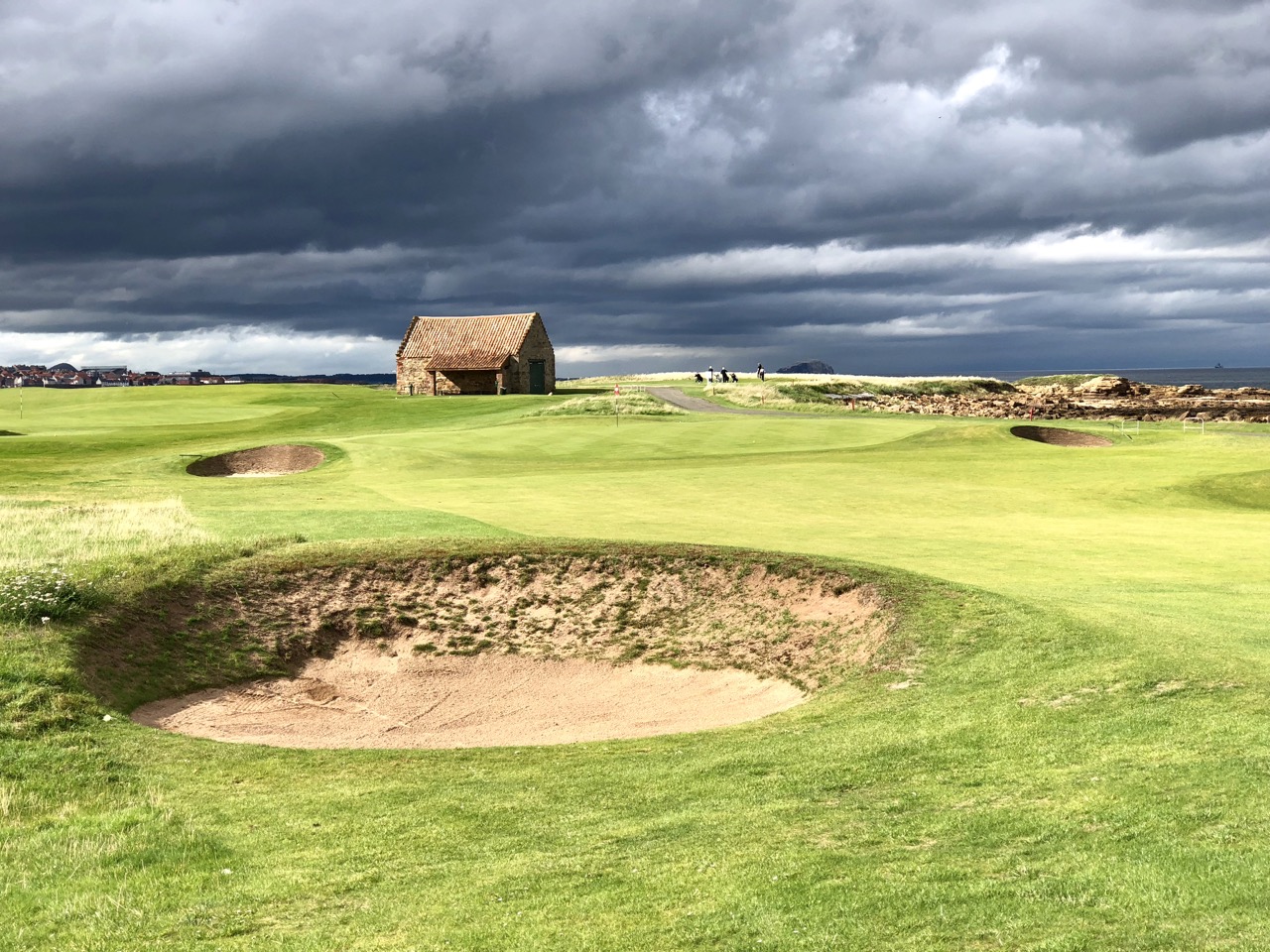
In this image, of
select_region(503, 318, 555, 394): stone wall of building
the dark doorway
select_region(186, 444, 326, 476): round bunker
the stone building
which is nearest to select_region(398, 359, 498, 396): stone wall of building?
the stone building

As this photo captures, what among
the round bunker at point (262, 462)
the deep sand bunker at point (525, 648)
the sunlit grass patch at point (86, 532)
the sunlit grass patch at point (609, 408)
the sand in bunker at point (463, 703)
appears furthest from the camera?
the sunlit grass patch at point (609, 408)

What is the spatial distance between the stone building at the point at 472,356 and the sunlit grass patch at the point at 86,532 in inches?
2735

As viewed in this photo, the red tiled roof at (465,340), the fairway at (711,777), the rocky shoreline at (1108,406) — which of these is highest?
the red tiled roof at (465,340)

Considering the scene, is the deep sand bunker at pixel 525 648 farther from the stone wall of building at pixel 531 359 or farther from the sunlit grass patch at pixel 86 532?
the stone wall of building at pixel 531 359

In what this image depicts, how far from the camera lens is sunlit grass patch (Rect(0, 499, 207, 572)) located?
20.6 metres

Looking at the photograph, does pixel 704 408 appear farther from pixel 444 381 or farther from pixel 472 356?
pixel 444 381

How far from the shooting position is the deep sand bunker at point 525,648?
15883mm

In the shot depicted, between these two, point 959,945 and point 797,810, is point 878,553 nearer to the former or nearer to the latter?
point 797,810

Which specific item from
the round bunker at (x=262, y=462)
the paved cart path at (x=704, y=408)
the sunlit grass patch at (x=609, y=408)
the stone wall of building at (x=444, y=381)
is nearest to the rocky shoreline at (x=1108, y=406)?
the paved cart path at (x=704, y=408)

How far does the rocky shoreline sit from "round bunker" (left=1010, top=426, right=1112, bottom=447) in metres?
16.9

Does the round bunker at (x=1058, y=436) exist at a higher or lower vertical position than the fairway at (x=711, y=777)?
higher

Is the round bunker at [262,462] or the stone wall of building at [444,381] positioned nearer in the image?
the round bunker at [262,462]

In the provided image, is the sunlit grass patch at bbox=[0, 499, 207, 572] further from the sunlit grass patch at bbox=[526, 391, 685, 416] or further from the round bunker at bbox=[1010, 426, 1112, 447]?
the round bunker at bbox=[1010, 426, 1112, 447]

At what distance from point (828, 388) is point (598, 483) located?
7031 centimetres
